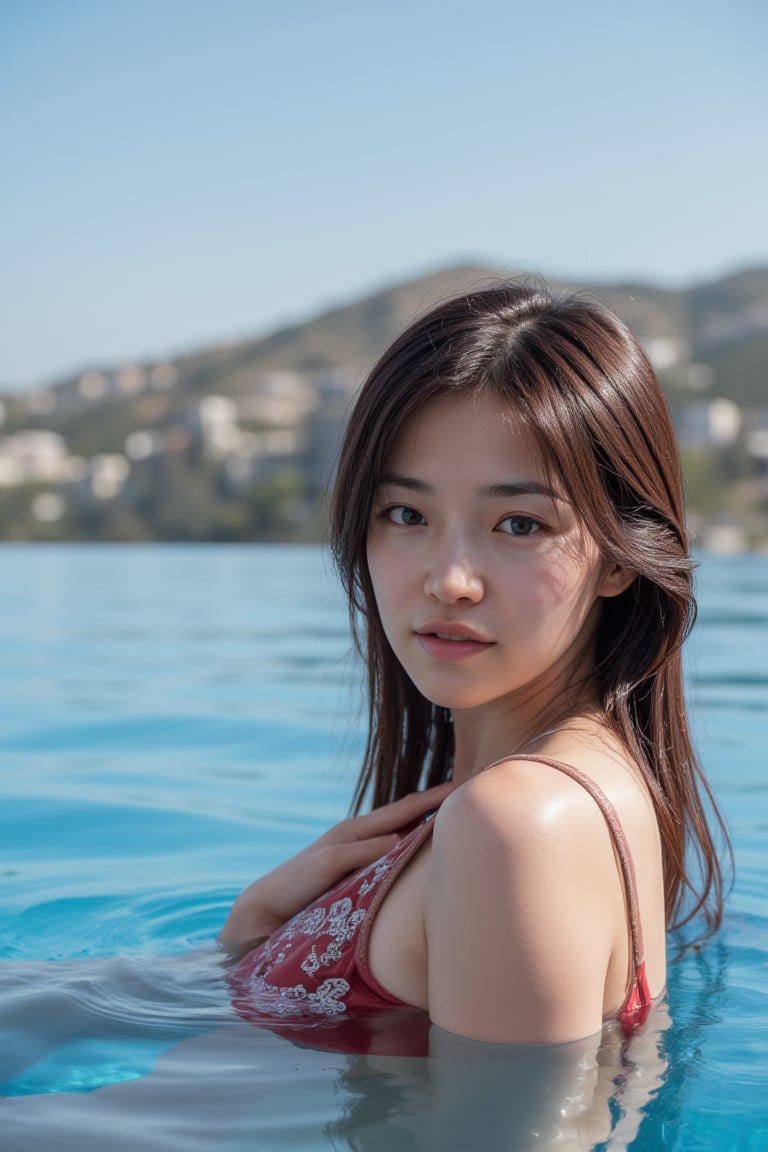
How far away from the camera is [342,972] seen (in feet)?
5.87

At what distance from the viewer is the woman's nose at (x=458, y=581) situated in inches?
66.2

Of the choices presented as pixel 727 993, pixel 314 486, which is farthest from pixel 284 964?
pixel 314 486

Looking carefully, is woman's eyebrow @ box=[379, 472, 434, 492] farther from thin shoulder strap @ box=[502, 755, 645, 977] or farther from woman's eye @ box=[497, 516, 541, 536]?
thin shoulder strap @ box=[502, 755, 645, 977]

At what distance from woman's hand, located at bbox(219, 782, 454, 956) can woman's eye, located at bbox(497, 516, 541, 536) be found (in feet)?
1.64

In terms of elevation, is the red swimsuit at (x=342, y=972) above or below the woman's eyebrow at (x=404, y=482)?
below

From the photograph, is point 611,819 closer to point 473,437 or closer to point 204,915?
point 473,437

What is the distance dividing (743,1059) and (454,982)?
790 mm

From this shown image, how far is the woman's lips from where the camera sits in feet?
5.69

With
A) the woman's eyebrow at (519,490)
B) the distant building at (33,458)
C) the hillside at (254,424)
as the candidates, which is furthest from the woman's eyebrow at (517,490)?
the distant building at (33,458)

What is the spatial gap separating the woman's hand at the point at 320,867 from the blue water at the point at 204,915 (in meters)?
0.11

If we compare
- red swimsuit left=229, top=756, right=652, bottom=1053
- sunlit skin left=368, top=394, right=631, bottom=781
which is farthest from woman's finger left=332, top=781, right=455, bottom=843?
sunlit skin left=368, top=394, right=631, bottom=781

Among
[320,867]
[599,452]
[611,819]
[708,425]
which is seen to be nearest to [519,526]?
[599,452]

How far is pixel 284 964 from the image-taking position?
75.1 inches

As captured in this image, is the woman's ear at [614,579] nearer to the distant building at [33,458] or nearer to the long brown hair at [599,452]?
the long brown hair at [599,452]
